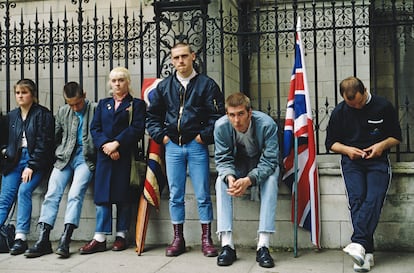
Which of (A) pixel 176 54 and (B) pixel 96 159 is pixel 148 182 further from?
(A) pixel 176 54

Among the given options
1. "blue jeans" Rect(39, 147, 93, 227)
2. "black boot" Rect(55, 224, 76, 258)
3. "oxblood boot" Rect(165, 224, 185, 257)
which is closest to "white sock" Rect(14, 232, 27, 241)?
"blue jeans" Rect(39, 147, 93, 227)

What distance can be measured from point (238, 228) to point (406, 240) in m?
1.91

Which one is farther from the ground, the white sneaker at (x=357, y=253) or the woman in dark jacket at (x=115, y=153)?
the woman in dark jacket at (x=115, y=153)

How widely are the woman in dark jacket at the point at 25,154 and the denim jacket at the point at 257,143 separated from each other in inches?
88.6

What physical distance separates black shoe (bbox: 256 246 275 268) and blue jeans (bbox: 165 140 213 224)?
0.72m

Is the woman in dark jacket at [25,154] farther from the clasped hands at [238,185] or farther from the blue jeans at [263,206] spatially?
the clasped hands at [238,185]

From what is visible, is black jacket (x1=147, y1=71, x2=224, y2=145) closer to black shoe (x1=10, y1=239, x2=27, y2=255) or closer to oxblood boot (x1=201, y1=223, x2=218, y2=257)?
oxblood boot (x1=201, y1=223, x2=218, y2=257)

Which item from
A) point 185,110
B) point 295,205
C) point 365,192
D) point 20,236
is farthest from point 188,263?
point 20,236

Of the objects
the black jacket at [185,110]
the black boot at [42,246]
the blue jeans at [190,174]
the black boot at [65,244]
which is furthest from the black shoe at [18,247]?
the black jacket at [185,110]

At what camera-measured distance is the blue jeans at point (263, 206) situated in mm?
5438

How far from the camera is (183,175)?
234 inches

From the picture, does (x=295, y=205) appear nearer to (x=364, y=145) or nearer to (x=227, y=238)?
(x=227, y=238)

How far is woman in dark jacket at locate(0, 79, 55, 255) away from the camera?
20.8 feet

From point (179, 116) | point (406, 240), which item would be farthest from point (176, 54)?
point (406, 240)
